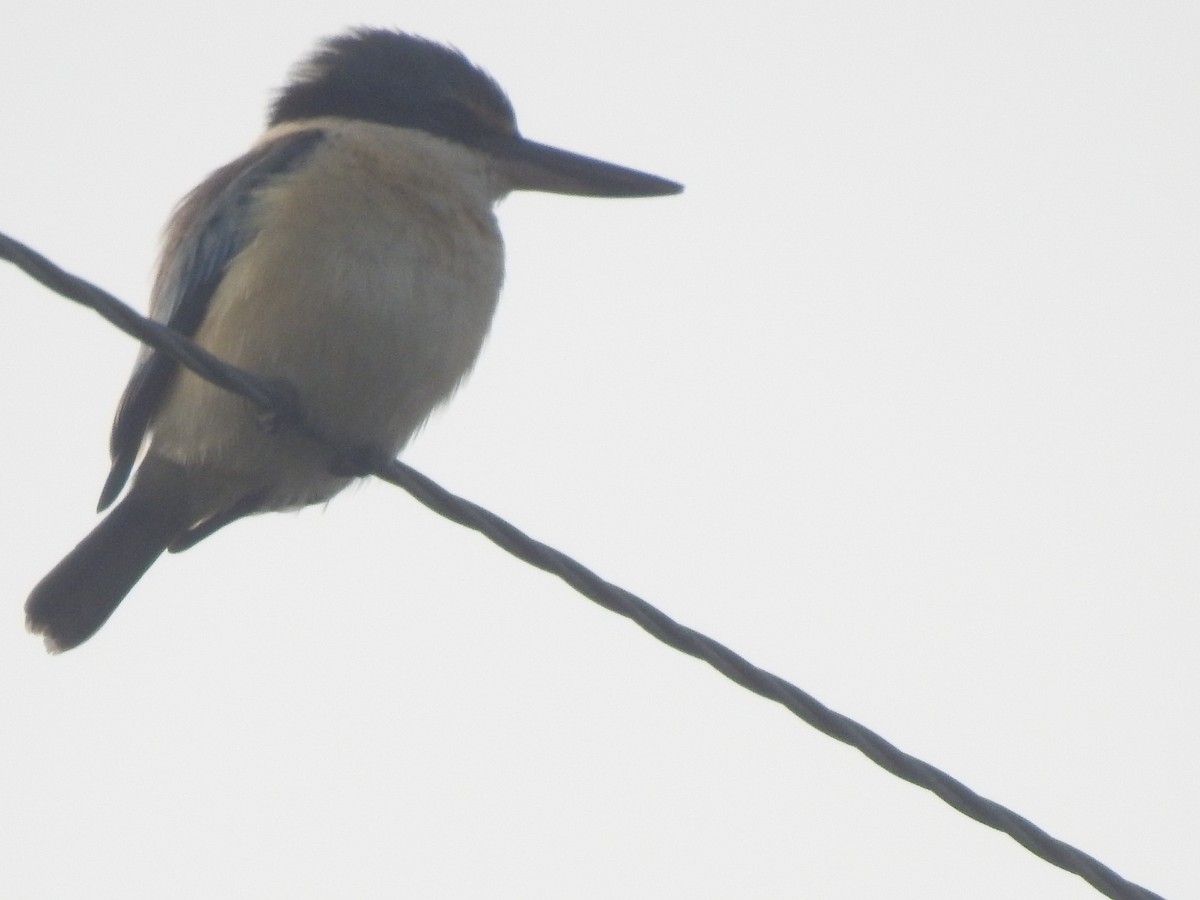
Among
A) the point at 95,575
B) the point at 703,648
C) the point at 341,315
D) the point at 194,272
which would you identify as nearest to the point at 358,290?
the point at 341,315

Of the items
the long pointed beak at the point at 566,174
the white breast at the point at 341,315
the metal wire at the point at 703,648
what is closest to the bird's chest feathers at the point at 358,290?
the white breast at the point at 341,315

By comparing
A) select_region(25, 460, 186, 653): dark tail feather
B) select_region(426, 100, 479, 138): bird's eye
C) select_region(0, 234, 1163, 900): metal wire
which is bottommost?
select_region(0, 234, 1163, 900): metal wire

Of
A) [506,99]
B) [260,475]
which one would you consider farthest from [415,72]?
[260,475]

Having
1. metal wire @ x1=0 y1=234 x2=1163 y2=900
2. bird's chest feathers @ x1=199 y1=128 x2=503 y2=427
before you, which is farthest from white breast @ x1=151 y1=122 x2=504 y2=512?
metal wire @ x1=0 y1=234 x2=1163 y2=900

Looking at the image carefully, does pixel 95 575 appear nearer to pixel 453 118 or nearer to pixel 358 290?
pixel 358 290

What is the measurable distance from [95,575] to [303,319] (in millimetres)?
1081

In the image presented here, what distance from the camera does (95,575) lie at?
4.34 m

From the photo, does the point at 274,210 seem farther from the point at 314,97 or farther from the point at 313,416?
the point at 314,97

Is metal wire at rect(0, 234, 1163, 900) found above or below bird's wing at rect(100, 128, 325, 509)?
below

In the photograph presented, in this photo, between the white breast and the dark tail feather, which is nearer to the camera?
the white breast

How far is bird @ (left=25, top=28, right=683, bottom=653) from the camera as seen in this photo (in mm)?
3758

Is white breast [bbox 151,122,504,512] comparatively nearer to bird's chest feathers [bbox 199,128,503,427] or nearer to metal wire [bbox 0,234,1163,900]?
bird's chest feathers [bbox 199,128,503,427]

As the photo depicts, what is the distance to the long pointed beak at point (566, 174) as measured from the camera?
15.6 ft

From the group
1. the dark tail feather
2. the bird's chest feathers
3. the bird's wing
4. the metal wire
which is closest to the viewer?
the metal wire
